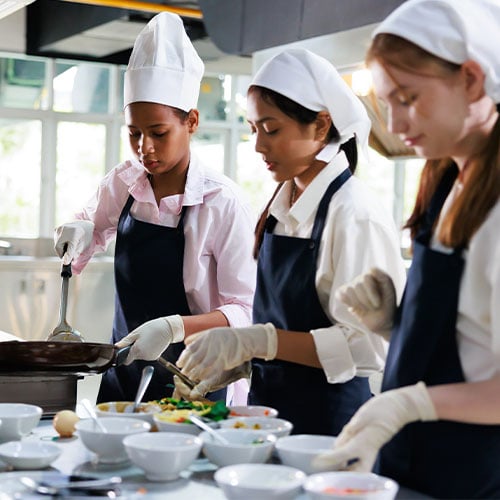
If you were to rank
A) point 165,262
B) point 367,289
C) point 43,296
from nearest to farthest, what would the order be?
point 367,289 < point 165,262 < point 43,296

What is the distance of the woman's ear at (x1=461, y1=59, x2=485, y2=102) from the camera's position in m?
1.69

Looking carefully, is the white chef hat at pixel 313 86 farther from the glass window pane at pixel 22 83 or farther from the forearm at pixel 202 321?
the glass window pane at pixel 22 83

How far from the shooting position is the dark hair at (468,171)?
1.70 meters

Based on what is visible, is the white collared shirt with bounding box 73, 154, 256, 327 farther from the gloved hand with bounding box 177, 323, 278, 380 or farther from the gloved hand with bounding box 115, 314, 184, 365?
the gloved hand with bounding box 177, 323, 278, 380

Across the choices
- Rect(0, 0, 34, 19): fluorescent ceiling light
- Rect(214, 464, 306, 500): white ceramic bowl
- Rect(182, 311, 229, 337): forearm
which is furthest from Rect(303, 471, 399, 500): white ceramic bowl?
Rect(0, 0, 34, 19): fluorescent ceiling light

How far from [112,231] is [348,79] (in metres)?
1.68

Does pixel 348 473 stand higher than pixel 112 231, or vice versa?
pixel 112 231

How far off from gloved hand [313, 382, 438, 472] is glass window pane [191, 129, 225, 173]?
770cm

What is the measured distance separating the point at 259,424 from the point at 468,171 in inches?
26.8

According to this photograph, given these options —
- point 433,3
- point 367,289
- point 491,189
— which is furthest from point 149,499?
point 433,3

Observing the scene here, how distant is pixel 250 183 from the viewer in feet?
30.7

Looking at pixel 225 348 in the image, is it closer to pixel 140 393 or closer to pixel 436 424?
pixel 140 393

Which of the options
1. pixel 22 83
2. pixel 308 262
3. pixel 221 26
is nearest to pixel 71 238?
pixel 308 262

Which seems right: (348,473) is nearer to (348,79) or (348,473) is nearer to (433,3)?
(433,3)
